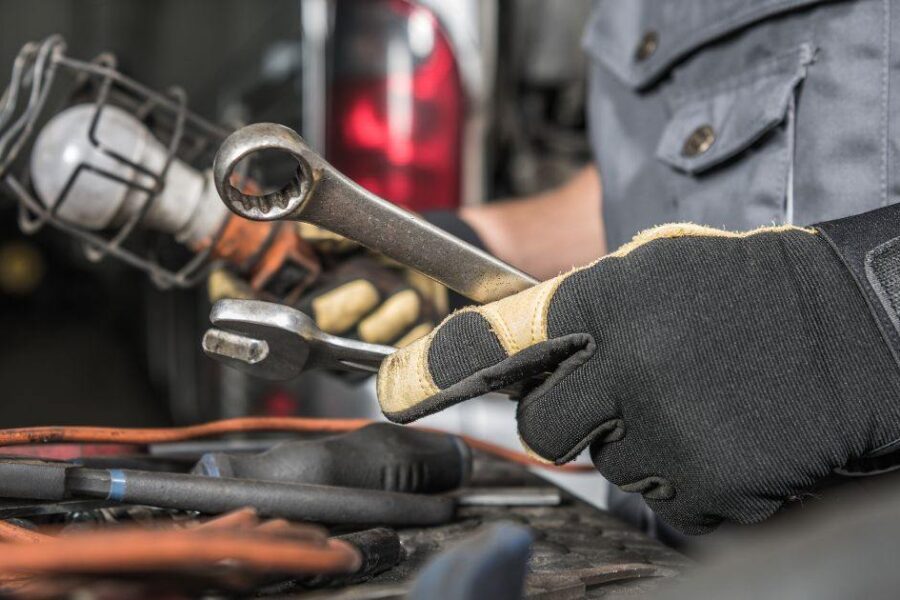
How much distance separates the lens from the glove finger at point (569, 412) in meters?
0.67

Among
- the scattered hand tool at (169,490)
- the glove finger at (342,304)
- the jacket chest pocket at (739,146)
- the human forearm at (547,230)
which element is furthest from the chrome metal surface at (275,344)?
the human forearm at (547,230)

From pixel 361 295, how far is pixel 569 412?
1.42 ft

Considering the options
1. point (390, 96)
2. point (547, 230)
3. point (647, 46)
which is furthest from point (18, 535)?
point (390, 96)

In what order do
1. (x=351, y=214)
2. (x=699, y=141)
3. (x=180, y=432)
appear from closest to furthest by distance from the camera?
1. (x=351, y=214)
2. (x=180, y=432)
3. (x=699, y=141)

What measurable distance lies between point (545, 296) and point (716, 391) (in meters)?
0.13

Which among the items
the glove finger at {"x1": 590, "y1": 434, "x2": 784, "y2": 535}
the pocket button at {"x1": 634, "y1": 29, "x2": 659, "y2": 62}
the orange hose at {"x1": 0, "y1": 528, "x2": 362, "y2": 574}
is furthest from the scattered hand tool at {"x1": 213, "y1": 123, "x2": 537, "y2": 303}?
the pocket button at {"x1": 634, "y1": 29, "x2": 659, "y2": 62}

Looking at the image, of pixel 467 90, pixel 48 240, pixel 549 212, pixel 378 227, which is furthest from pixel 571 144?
pixel 48 240

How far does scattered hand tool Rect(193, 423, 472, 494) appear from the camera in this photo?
0.77m

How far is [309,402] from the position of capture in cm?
185

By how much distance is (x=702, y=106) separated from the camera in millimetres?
1071

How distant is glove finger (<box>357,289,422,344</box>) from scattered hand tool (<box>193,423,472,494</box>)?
22 cm

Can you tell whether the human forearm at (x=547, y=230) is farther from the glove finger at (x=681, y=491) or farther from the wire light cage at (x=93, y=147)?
the glove finger at (x=681, y=491)

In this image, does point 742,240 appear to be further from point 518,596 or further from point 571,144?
point 571,144

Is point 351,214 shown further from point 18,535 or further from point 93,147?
point 93,147
